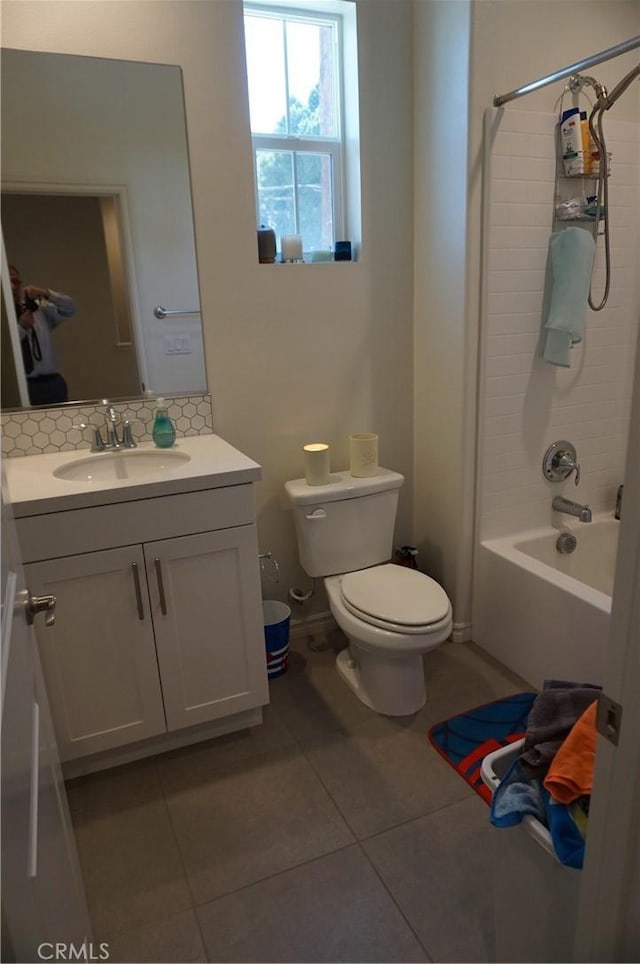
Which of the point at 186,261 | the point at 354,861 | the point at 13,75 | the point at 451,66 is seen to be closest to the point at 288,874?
the point at 354,861

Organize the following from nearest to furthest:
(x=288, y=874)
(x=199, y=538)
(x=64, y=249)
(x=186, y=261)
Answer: (x=288, y=874)
(x=199, y=538)
(x=64, y=249)
(x=186, y=261)

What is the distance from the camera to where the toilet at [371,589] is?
1942mm

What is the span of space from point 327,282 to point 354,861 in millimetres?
1866

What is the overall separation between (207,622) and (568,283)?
65.9 inches

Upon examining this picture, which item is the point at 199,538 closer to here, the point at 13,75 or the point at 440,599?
the point at 440,599

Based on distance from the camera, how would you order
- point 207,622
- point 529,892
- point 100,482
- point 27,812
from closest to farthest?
1. point 27,812
2. point 529,892
3. point 100,482
4. point 207,622

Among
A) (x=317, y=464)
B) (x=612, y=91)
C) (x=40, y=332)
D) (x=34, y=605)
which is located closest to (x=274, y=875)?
(x=34, y=605)

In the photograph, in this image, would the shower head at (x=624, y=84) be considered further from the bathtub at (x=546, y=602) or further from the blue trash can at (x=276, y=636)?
the blue trash can at (x=276, y=636)

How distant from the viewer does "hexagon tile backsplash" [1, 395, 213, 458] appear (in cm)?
196

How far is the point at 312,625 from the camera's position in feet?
8.55

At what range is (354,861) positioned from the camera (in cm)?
155

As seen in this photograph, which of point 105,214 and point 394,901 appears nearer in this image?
point 394,901

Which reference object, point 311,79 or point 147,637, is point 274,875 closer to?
point 147,637

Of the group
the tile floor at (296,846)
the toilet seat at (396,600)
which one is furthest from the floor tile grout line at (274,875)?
the toilet seat at (396,600)
